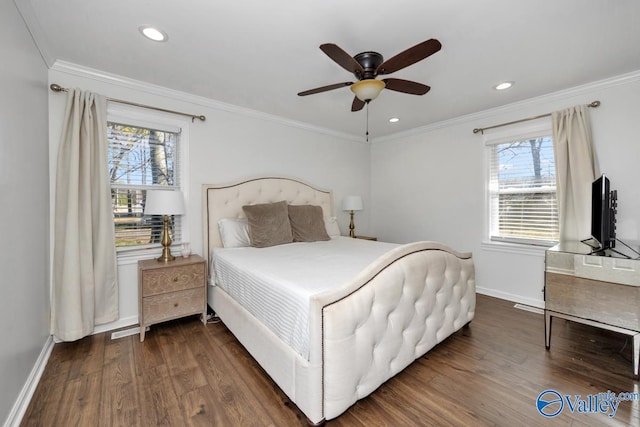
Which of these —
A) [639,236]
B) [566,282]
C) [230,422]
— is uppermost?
[639,236]

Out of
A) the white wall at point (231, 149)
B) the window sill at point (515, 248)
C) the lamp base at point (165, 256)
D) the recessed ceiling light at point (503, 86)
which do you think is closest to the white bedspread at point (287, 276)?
the lamp base at point (165, 256)

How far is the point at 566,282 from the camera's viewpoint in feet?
6.84

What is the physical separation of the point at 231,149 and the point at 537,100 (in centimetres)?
354

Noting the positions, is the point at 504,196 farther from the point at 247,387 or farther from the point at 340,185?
the point at 247,387

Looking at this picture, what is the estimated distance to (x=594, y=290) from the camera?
6.45 feet

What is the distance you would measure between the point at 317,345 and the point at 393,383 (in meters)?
0.81

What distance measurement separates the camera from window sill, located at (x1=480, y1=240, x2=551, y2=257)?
311 cm

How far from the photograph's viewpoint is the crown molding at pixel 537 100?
256 cm

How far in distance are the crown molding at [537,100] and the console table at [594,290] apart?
1683 millimetres

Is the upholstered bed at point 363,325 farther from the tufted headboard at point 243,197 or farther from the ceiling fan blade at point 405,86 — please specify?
the ceiling fan blade at point 405,86

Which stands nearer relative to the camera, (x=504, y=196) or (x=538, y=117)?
(x=538, y=117)

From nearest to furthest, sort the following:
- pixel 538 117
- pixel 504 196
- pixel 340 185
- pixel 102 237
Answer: pixel 102 237 → pixel 538 117 → pixel 504 196 → pixel 340 185

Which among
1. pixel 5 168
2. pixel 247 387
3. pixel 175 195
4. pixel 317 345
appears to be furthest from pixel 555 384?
pixel 5 168

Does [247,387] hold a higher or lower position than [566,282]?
lower
